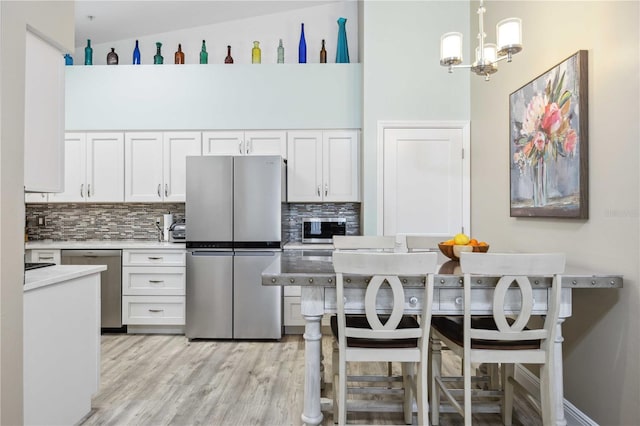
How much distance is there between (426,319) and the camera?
1800 millimetres

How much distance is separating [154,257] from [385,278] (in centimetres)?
283

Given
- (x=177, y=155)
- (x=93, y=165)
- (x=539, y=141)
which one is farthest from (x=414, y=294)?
(x=93, y=165)

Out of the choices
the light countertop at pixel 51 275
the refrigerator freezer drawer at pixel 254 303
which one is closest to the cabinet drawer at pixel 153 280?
the refrigerator freezer drawer at pixel 254 303

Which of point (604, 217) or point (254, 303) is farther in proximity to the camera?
point (254, 303)

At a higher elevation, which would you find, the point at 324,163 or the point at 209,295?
the point at 324,163

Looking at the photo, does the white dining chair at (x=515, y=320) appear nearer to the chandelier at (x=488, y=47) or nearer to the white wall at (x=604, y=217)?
the white wall at (x=604, y=217)

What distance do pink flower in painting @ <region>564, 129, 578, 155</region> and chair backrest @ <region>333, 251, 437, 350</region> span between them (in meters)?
1.09

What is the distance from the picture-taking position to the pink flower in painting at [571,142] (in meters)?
2.09

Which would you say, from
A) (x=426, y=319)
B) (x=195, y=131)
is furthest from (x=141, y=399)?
(x=195, y=131)

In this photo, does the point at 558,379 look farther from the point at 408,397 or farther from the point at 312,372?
the point at 312,372

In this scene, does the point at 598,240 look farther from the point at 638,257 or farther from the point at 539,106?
the point at 539,106

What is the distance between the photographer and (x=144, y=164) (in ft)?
13.6

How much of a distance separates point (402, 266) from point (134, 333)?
3254 millimetres

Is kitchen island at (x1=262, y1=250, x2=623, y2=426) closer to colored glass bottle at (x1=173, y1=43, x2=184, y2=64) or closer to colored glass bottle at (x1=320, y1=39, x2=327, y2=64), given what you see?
colored glass bottle at (x1=320, y1=39, x2=327, y2=64)
